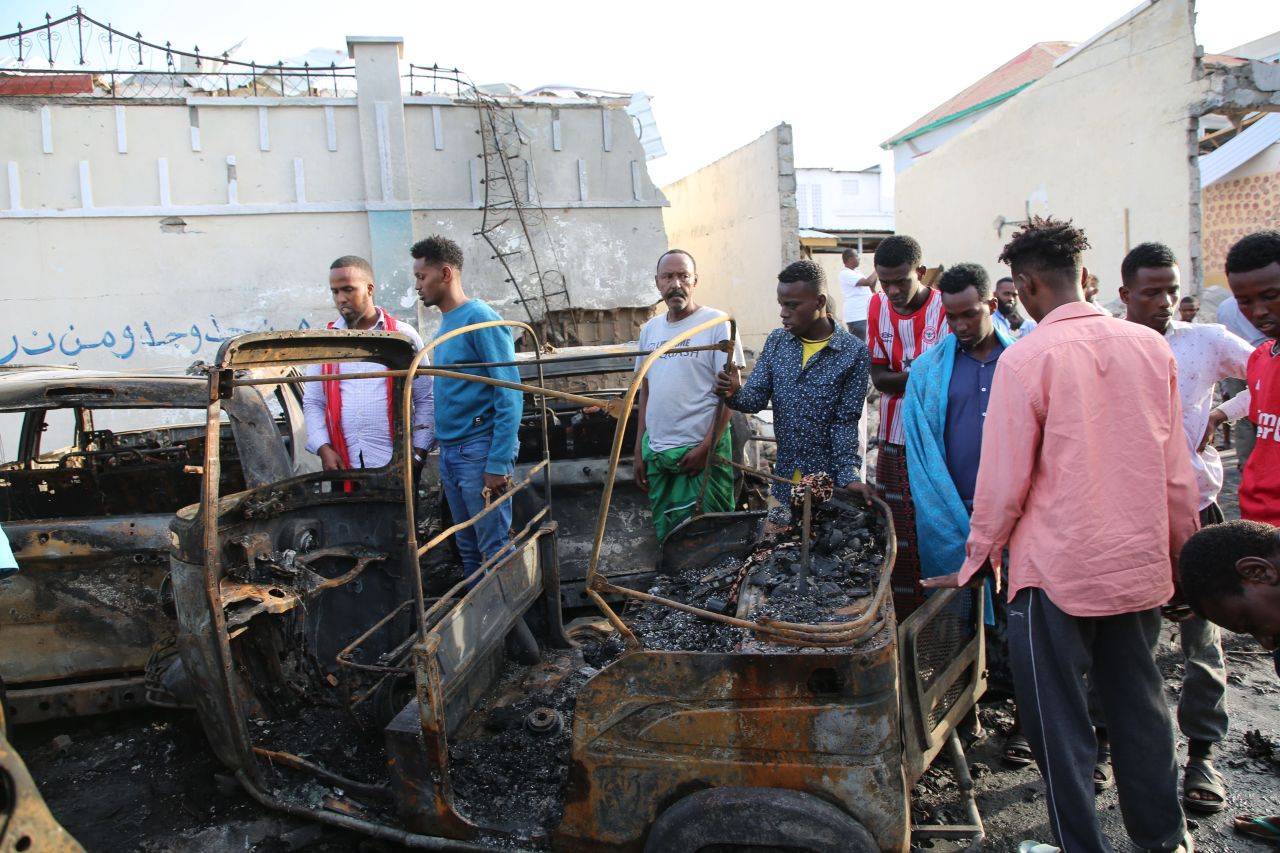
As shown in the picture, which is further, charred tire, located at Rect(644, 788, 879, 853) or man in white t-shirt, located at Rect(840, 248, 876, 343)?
man in white t-shirt, located at Rect(840, 248, 876, 343)

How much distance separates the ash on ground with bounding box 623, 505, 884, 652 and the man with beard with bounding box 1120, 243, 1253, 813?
127 centimetres

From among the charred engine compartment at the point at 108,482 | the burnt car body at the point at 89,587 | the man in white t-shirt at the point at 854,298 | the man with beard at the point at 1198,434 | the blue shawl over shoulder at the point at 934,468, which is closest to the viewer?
the man with beard at the point at 1198,434

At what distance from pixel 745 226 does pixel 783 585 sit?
516 inches

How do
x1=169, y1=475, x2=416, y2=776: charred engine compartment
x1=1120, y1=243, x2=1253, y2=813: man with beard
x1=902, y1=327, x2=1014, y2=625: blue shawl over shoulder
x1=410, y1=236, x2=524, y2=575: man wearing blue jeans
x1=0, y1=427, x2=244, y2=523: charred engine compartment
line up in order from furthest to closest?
x1=0, y1=427, x2=244, y2=523: charred engine compartment, x1=410, y1=236, x2=524, y2=575: man wearing blue jeans, x1=902, y1=327, x2=1014, y2=625: blue shawl over shoulder, x1=1120, y1=243, x2=1253, y2=813: man with beard, x1=169, y1=475, x2=416, y2=776: charred engine compartment

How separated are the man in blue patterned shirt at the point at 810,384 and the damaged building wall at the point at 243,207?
906 centimetres

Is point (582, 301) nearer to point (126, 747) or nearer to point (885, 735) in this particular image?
point (126, 747)

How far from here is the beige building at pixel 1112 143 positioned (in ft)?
32.4

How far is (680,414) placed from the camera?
14.7ft

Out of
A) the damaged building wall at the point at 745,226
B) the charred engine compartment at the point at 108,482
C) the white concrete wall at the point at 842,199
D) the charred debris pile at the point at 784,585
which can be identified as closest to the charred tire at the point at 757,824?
the charred debris pile at the point at 784,585

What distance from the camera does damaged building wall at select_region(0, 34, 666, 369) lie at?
11219 millimetres

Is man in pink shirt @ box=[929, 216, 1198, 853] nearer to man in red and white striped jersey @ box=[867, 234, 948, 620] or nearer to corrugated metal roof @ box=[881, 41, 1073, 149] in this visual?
man in red and white striped jersey @ box=[867, 234, 948, 620]

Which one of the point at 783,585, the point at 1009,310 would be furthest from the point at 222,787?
the point at 1009,310

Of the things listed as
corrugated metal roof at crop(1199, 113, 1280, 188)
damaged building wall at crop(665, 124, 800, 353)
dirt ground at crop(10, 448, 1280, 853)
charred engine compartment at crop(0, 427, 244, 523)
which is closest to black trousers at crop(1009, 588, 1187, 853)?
dirt ground at crop(10, 448, 1280, 853)

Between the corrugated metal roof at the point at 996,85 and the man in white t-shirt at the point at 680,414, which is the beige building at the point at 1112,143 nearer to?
the man in white t-shirt at the point at 680,414
